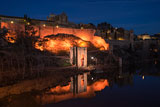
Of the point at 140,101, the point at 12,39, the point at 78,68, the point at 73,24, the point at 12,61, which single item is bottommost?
the point at 140,101

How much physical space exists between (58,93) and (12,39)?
1574 cm

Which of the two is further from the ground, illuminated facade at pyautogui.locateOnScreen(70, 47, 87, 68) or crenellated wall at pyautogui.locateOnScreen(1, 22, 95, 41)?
crenellated wall at pyautogui.locateOnScreen(1, 22, 95, 41)

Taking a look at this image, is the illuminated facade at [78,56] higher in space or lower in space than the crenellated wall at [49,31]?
lower

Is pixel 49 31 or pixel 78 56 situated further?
pixel 49 31

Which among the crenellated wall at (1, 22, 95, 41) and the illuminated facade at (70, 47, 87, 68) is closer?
the illuminated facade at (70, 47, 87, 68)

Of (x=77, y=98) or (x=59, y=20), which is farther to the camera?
(x=59, y=20)

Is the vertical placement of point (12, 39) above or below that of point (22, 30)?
below

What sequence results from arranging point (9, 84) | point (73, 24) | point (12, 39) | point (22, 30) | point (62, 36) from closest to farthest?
1. point (9, 84)
2. point (12, 39)
3. point (22, 30)
4. point (62, 36)
5. point (73, 24)

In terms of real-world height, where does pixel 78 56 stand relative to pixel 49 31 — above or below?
below

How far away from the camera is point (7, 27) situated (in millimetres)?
22844

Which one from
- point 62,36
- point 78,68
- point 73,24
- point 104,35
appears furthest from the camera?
point 73,24

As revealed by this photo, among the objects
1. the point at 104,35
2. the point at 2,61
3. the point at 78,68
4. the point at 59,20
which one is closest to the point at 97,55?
the point at 78,68

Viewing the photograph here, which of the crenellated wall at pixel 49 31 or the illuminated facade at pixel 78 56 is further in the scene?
the crenellated wall at pixel 49 31

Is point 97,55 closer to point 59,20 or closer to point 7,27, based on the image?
point 7,27
